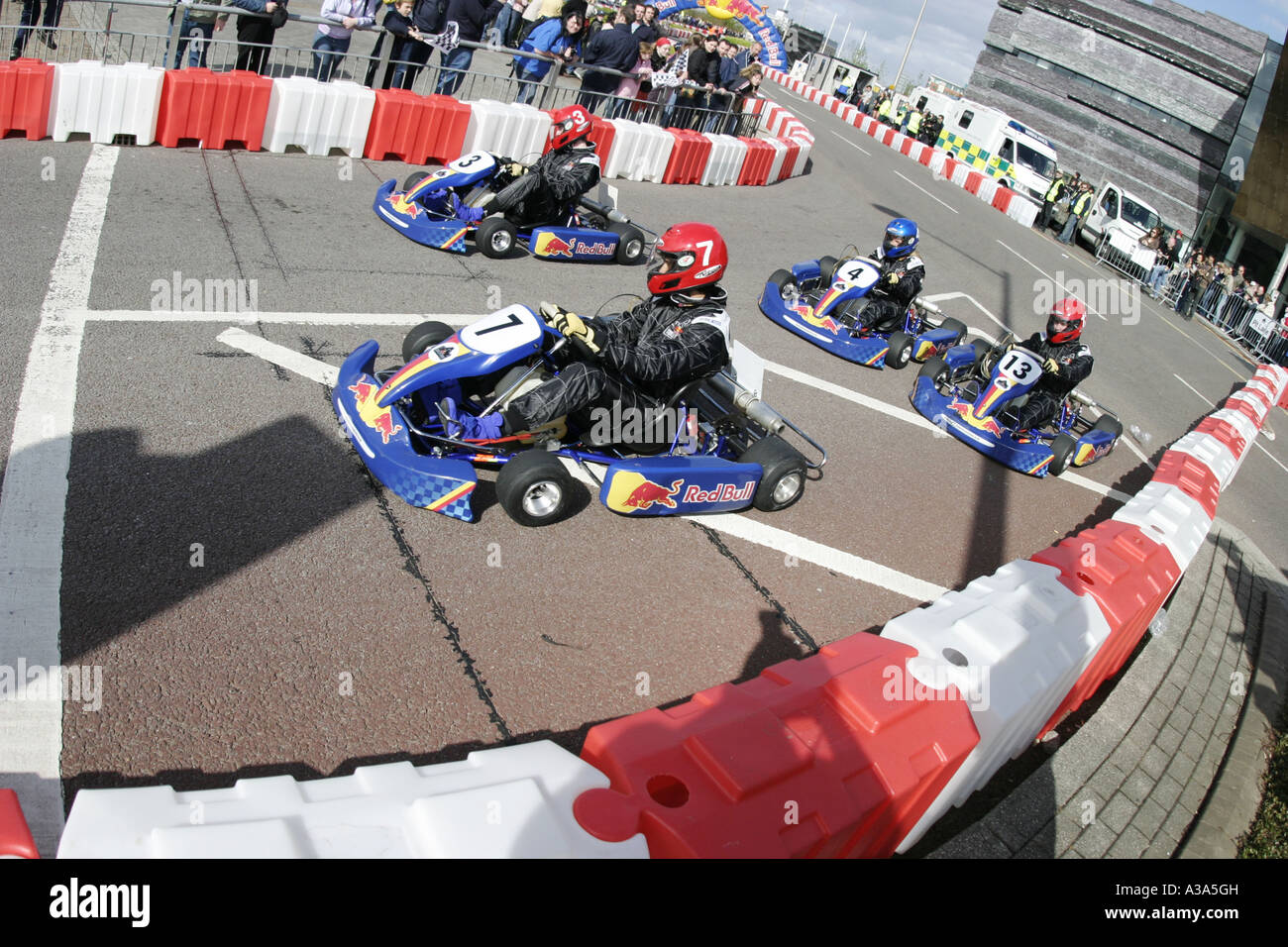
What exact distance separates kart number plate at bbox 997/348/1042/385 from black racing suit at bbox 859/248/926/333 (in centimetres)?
135

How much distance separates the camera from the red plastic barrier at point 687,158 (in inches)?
508

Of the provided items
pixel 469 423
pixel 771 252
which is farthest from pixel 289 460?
pixel 771 252

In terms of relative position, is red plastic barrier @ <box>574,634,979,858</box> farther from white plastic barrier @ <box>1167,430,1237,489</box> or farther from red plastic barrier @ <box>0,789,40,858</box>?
white plastic barrier @ <box>1167,430,1237,489</box>

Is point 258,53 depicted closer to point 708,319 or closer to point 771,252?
point 771,252

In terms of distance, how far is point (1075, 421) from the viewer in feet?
27.9

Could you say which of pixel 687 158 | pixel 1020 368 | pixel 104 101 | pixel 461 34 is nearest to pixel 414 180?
pixel 104 101

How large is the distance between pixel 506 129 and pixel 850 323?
15.9ft

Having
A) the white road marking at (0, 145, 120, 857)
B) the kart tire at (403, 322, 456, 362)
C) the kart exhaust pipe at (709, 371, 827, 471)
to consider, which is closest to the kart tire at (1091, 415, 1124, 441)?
the kart exhaust pipe at (709, 371, 827, 471)

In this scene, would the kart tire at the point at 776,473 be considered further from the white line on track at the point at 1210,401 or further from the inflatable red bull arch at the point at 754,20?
the inflatable red bull arch at the point at 754,20

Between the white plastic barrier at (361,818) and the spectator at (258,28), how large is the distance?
909 cm

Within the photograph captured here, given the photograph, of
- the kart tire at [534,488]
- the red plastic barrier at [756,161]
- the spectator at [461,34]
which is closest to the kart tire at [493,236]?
the spectator at [461,34]

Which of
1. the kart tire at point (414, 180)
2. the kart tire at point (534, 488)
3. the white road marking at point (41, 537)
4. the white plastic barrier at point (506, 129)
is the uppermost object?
the white plastic barrier at point (506, 129)
